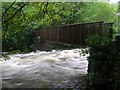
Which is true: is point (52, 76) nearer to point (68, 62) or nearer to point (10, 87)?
point (10, 87)

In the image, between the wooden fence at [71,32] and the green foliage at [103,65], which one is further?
the wooden fence at [71,32]

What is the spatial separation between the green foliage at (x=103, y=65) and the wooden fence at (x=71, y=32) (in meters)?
6.00

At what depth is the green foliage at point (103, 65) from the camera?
3351 millimetres

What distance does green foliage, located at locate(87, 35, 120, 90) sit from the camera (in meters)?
3.35

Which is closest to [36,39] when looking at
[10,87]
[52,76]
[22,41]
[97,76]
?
[22,41]

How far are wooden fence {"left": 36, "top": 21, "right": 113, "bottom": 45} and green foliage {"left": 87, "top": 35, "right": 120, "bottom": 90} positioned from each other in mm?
6004

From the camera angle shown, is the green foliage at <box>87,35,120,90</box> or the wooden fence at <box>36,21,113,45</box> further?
the wooden fence at <box>36,21,113,45</box>

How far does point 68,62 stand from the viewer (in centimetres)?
740

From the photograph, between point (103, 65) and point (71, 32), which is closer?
point (103, 65)

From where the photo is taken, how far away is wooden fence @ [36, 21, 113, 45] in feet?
33.6

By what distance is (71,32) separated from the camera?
1138cm

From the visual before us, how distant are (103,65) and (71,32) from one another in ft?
26.1

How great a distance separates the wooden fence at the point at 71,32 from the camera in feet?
33.6

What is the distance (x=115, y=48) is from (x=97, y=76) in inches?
17.6
